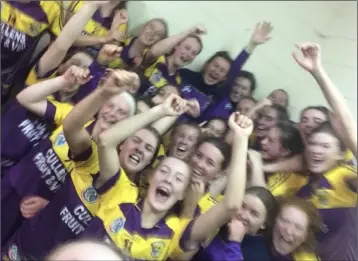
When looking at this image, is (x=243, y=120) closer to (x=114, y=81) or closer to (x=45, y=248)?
(x=114, y=81)

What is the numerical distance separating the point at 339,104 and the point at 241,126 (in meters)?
0.11

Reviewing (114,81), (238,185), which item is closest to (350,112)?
(238,185)

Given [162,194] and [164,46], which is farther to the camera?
[164,46]

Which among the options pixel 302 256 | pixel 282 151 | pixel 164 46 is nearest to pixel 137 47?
pixel 164 46

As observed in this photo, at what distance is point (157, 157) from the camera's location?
72 cm

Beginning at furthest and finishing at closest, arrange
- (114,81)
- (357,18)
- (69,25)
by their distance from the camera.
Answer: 1. (357,18)
2. (69,25)
3. (114,81)

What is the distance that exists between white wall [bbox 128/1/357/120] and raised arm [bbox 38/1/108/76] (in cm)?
8

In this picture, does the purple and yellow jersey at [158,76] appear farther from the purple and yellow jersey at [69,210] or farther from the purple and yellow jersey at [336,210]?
the purple and yellow jersey at [336,210]

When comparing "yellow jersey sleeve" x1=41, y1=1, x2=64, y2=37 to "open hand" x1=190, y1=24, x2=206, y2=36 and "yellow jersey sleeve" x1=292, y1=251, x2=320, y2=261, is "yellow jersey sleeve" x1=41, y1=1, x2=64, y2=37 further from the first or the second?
"yellow jersey sleeve" x1=292, y1=251, x2=320, y2=261

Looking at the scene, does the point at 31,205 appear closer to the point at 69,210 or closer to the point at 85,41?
the point at 69,210

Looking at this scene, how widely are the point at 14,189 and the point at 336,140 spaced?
0.41 meters

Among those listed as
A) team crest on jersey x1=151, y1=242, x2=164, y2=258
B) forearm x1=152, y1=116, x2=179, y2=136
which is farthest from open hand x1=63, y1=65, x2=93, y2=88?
team crest on jersey x1=151, y1=242, x2=164, y2=258

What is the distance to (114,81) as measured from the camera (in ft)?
2.19

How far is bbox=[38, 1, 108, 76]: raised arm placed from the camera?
30.2 inches
